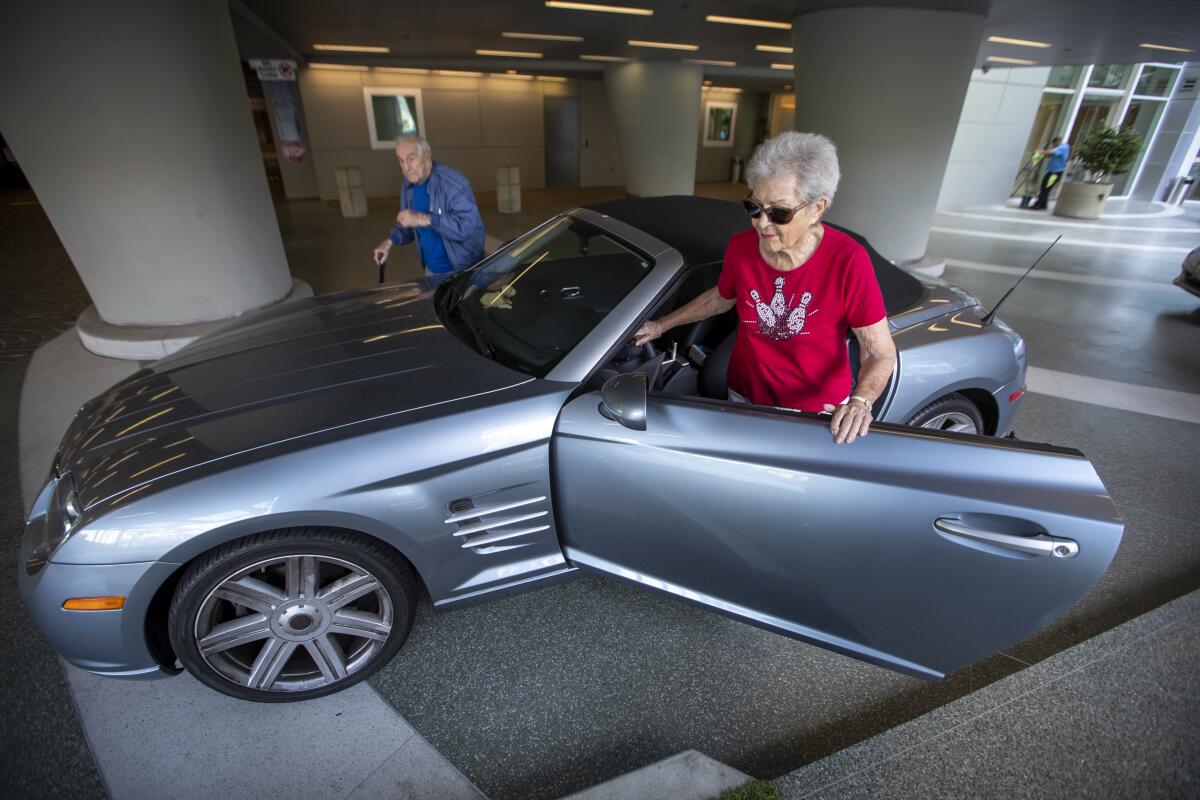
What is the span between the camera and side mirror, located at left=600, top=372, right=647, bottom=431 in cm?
163

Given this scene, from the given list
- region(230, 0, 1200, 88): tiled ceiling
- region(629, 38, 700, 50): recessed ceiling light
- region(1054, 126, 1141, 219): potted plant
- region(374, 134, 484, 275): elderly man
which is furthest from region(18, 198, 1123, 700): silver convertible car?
region(1054, 126, 1141, 219): potted plant

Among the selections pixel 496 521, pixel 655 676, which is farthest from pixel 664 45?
pixel 655 676

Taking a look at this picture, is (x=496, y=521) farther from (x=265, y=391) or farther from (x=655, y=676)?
(x=265, y=391)

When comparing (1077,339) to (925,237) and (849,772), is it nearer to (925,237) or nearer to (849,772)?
(925,237)

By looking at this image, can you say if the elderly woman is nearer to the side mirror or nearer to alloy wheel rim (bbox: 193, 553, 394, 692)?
the side mirror

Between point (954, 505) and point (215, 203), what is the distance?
5839mm

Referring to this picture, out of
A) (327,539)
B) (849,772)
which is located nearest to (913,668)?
(849,772)

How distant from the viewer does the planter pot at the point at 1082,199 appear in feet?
44.9

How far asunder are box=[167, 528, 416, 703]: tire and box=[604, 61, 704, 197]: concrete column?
13.5 metres

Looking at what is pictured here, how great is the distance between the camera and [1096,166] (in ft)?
41.8

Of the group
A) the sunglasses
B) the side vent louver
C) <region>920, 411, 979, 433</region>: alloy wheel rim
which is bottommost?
<region>920, 411, 979, 433</region>: alloy wheel rim

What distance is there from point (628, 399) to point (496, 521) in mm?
624

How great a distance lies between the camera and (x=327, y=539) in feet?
5.74

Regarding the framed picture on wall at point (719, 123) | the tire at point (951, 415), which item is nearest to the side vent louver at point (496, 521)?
the tire at point (951, 415)
